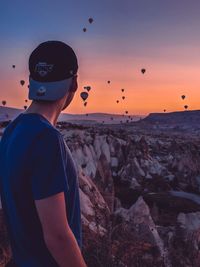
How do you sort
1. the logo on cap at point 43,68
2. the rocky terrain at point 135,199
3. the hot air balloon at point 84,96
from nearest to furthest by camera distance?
the logo on cap at point 43,68, the rocky terrain at point 135,199, the hot air balloon at point 84,96

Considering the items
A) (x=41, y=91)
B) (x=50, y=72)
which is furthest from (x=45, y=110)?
(x=50, y=72)

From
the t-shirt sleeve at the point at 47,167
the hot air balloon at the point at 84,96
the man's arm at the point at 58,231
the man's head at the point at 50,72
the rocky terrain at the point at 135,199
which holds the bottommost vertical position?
the rocky terrain at the point at 135,199

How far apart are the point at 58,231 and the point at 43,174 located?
1.02 feet

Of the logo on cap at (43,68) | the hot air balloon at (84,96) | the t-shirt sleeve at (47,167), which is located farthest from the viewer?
the hot air balloon at (84,96)

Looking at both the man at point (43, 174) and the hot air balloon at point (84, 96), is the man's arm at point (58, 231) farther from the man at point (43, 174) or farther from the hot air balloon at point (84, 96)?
the hot air balloon at point (84, 96)

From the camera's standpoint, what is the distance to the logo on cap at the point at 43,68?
2617 millimetres

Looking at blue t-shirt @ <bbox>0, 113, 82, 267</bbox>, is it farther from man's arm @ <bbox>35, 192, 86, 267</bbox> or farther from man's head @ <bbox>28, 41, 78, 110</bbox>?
man's head @ <bbox>28, 41, 78, 110</bbox>

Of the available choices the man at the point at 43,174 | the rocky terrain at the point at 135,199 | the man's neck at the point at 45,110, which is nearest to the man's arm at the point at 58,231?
the man at the point at 43,174

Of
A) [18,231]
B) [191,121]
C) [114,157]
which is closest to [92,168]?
[114,157]

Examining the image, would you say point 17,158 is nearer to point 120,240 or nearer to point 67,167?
point 67,167

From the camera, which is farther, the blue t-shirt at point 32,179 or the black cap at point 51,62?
the black cap at point 51,62

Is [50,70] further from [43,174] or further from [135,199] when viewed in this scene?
[135,199]

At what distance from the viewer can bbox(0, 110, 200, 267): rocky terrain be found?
928 cm

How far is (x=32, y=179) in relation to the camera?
2.43 meters
